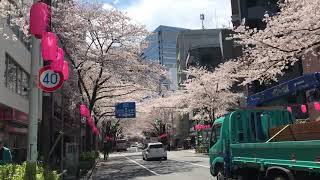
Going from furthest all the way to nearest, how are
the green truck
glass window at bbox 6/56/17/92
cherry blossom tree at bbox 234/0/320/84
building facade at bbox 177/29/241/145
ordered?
building facade at bbox 177/29/241/145 → glass window at bbox 6/56/17/92 → cherry blossom tree at bbox 234/0/320/84 → the green truck

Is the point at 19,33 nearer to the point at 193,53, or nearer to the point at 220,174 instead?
the point at 220,174

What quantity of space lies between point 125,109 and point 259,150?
1509 inches

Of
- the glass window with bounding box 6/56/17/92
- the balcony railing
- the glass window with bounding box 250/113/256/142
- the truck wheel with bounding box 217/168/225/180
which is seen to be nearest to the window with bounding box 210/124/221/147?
the truck wheel with bounding box 217/168/225/180

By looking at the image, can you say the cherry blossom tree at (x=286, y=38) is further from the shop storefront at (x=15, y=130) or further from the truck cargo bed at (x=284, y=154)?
the shop storefront at (x=15, y=130)

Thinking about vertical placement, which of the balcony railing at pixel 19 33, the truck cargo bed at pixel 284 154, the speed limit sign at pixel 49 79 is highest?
the balcony railing at pixel 19 33

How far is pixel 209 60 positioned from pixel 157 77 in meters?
53.7

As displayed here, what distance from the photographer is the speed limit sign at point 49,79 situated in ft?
34.3

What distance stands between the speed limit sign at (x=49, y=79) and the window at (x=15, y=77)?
15.1 meters

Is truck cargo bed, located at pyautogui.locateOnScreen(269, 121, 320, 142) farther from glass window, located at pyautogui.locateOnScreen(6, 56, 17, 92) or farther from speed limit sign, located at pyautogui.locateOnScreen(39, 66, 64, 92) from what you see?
glass window, located at pyautogui.locateOnScreen(6, 56, 17, 92)

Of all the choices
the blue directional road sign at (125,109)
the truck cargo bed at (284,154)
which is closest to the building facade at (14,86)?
the truck cargo bed at (284,154)

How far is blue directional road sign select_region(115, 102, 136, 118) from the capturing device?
48281mm

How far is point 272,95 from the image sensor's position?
45.6ft

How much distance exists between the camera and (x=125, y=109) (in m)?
48.8

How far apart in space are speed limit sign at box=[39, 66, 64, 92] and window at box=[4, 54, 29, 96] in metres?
15.1
